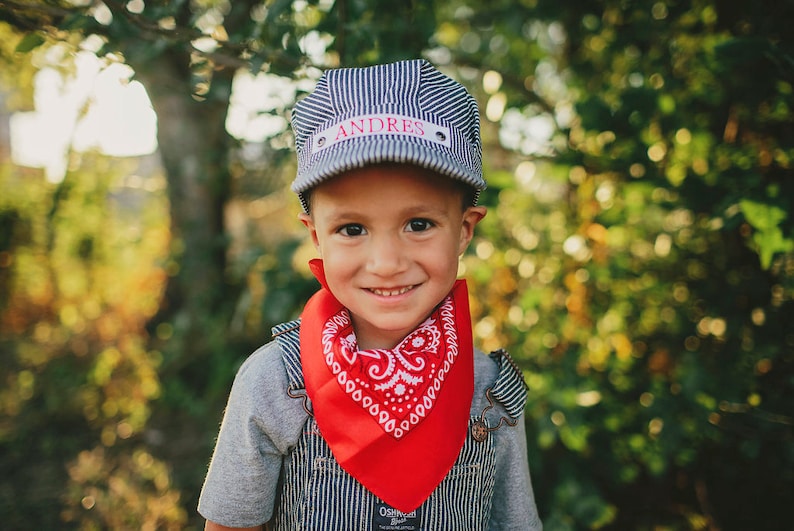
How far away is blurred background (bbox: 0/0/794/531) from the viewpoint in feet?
5.63

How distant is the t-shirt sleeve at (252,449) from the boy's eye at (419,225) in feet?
1.36

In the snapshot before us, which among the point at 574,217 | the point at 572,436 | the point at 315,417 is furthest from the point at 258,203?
the point at 315,417

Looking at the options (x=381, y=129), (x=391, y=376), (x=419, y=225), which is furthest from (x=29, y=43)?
(x=391, y=376)

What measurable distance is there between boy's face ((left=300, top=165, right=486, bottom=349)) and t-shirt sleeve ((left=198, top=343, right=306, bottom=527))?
0.25 meters

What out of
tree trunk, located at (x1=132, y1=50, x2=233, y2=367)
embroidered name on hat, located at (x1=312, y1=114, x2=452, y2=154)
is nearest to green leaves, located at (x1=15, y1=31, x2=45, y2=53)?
embroidered name on hat, located at (x1=312, y1=114, x2=452, y2=154)

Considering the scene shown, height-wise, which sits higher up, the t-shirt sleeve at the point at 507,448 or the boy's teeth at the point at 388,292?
the boy's teeth at the point at 388,292

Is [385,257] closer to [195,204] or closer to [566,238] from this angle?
[566,238]

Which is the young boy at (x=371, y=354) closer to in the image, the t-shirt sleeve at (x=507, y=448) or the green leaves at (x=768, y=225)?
the t-shirt sleeve at (x=507, y=448)

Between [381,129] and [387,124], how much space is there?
17mm

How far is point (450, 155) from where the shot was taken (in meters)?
1.08

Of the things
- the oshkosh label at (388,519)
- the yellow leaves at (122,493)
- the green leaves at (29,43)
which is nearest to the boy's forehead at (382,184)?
the oshkosh label at (388,519)

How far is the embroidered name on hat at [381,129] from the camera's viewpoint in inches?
41.7

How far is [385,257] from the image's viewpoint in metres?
1.07

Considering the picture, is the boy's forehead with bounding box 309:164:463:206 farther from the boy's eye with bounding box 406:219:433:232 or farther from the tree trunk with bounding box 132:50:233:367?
the tree trunk with bounding box 132:50:233:367
